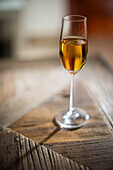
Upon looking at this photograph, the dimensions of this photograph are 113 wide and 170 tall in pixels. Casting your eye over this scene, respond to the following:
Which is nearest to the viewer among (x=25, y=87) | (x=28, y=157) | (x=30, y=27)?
(x=28, y=157)

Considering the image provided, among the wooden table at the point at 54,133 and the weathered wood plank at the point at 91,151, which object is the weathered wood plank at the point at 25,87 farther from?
the weathered wood plank at the point at 91,151

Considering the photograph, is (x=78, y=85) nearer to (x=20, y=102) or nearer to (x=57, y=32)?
(x=20, y=102)

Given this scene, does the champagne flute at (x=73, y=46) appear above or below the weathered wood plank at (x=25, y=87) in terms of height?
above

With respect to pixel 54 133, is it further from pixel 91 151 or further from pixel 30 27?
pixel 30 27

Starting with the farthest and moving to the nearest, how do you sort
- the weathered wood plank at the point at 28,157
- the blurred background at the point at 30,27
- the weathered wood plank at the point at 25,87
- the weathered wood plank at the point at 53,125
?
1. the blurred background at the point at 30,27
2. the weathered wood plank at the point at 25,87
3. the weathered wood plank at the point at 53,125
4. the weathered wood plank at the point at 28,157

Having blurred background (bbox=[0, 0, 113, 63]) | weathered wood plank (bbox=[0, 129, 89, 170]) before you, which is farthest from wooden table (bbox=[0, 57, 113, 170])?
blurred background (bbox=[0, 0, 113, 63])

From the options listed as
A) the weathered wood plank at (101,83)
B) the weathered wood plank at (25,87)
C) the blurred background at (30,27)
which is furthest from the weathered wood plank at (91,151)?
the blurred background at (30,27)

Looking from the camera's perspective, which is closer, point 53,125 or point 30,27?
point 53,125

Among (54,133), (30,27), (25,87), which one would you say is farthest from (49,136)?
(30,27)
